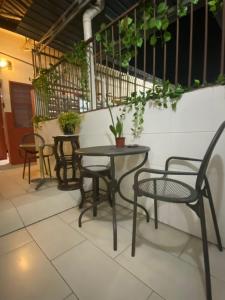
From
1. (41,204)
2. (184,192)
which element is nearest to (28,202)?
(41,204)

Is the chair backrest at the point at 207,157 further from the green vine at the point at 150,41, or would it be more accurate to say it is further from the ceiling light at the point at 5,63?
the ceiling light at the point at 5,63

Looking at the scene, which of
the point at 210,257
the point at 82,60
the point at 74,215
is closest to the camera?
the point at 210,257

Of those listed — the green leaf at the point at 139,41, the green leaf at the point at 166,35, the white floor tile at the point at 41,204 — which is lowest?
the white floor tile at the point at 41,204

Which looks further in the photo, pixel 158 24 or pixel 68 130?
pixel 68 130

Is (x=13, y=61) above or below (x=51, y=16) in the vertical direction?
below

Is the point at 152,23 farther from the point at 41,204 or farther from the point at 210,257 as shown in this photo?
the point at 41,204

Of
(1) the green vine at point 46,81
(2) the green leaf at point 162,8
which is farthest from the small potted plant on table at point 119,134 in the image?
(1) the green vine at point 46,81

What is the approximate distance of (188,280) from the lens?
1002 mm

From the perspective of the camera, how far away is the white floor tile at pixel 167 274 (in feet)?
3.04

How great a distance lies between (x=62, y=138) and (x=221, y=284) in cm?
199

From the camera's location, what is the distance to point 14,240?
1.44 metres

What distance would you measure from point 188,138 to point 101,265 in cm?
114

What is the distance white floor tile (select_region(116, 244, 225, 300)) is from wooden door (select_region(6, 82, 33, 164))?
143 inches

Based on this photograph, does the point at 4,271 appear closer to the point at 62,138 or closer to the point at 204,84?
the point at 62,138
